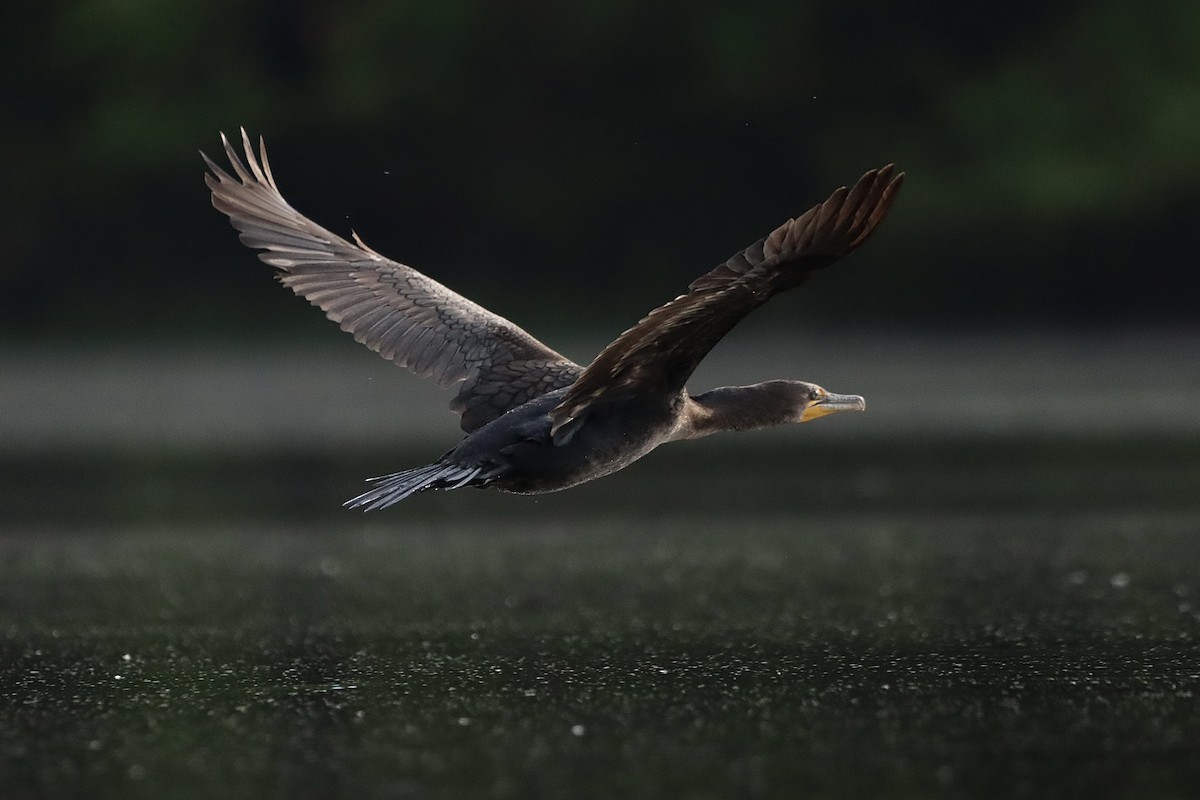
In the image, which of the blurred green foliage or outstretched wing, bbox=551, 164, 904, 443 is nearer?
outstretched wing, bbox=551, 164, 904, 443

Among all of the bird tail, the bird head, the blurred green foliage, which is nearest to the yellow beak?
the bird head

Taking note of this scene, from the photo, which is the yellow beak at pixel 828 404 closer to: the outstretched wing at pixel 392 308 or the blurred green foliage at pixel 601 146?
the outstretched wing at pixel 392 308

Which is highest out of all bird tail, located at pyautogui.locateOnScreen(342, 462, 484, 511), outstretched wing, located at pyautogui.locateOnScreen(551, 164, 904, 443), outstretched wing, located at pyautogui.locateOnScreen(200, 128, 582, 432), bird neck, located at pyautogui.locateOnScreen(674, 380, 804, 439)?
outstretched wing, located at pyautogui.locateOnScreen(200, 128, 582, 432)

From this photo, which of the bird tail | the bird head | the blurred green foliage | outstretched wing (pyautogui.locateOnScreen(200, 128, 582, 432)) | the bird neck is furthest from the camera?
the blurred green foliage

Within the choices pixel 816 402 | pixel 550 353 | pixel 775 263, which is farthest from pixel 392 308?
pixel 775 263

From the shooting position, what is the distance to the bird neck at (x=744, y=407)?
294 inches

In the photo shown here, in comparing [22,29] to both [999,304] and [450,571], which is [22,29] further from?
[450,571]

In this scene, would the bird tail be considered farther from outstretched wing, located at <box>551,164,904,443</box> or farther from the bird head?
the bird head

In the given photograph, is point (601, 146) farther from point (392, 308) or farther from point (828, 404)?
point (828, 404)

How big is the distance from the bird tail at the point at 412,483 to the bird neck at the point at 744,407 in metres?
0.88

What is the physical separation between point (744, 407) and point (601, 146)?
71.0ft

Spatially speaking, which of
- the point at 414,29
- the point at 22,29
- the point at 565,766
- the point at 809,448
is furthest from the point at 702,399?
the point at 22,29

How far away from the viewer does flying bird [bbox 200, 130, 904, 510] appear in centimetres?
600

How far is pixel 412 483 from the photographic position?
675cm
